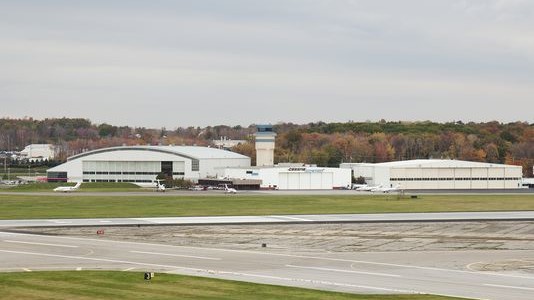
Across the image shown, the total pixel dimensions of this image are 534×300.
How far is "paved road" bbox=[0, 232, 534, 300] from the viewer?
48031mm

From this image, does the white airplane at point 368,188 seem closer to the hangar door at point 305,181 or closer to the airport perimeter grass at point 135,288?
the hangar door at point 305,181

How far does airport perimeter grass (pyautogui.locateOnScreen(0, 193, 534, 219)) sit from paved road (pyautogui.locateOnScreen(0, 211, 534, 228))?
600 centimetres

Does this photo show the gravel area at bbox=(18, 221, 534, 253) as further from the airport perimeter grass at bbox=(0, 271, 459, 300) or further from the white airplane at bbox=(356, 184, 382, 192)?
the white airplane at bbox=(356, 184, 382, 192)

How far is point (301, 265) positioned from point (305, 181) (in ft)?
370

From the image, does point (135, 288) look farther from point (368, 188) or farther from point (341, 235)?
point (368, 188)

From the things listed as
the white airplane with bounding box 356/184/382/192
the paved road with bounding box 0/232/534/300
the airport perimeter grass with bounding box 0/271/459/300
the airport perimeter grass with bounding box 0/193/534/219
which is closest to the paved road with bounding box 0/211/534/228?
the airport perimeter grass with bounding box 0/193/534/219

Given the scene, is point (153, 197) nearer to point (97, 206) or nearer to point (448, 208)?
point (97, 206)

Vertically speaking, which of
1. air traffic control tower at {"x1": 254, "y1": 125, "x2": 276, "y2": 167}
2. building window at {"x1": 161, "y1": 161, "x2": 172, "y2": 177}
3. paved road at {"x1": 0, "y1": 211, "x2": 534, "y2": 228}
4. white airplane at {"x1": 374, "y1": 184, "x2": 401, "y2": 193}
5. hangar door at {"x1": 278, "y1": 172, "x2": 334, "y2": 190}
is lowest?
paved road at {"x1": 0, "y1": 211, "x2": 534, "y2": 228}

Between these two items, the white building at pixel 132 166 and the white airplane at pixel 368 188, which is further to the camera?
the white building at pixel 132 166

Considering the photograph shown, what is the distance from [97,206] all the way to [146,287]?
218ft

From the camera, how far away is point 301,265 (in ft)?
185

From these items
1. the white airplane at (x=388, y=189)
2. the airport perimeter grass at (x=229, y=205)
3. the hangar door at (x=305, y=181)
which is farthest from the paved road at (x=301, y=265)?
the hangar door at (x=305, y=181)

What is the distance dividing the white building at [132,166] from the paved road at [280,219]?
307 ft

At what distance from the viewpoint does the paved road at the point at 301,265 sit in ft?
158
